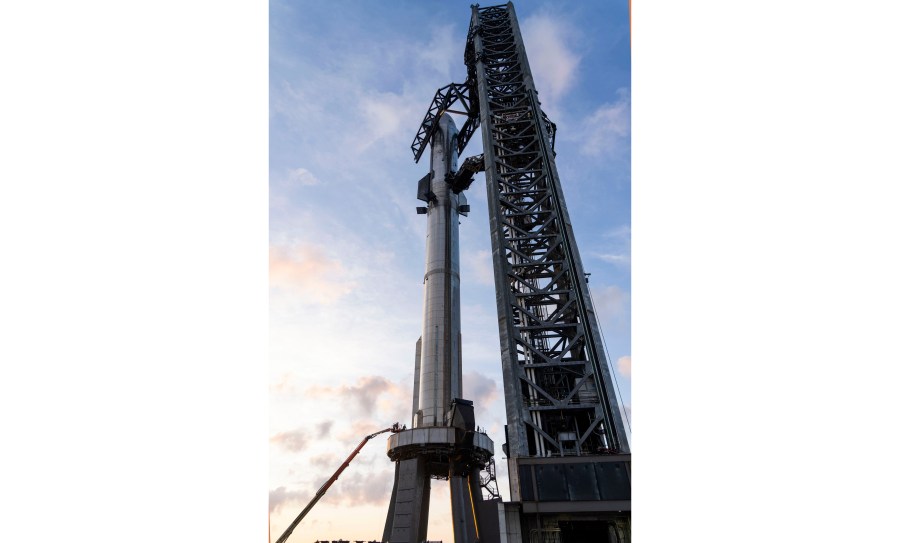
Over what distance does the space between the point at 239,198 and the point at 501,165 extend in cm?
2707

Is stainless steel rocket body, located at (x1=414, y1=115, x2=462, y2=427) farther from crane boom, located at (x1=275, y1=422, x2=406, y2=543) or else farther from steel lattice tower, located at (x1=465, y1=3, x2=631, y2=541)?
steel lattice tower, located at (x1=465, y1=3, x2=631, y2=541)

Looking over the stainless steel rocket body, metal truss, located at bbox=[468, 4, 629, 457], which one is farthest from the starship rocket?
metal truss, located at bbox=[468, 4, 629, 457]

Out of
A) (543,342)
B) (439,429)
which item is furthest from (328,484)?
(543,342)

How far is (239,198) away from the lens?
18.7 ft

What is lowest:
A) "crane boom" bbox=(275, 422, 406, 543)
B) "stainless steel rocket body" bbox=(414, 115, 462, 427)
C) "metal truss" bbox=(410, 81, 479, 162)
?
"crane boom" bbox=(275, 422, 406, 543)

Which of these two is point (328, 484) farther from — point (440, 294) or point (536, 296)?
point (536, 296)

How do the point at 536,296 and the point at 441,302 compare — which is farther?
the point at 441,302

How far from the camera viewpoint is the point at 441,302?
5009 cm

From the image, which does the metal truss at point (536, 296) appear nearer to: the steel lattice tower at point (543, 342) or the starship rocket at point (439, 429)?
the steel lattice tower at point (543, 342)

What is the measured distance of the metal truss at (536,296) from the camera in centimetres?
2300

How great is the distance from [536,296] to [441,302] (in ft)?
77.8

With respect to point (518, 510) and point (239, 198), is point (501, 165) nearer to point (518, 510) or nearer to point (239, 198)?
point (518, 510)

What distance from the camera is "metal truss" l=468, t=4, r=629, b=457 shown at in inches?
906

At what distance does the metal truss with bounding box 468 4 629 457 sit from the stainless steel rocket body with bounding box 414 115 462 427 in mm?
20523
